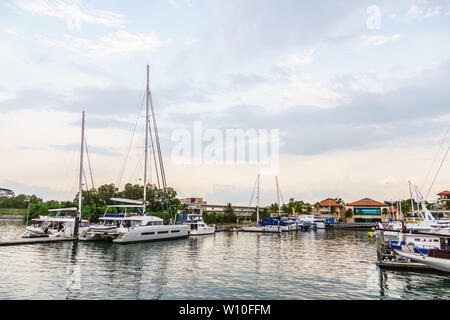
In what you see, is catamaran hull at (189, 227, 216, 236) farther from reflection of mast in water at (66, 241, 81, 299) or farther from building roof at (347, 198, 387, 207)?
building roof at (347, 198, 387, 207)

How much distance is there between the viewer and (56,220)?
52.2m

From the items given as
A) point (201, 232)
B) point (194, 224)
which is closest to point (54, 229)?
point (194, 224)

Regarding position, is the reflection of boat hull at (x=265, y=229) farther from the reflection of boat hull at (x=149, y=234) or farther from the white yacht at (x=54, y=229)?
the white yacht at (x=54, y=229)

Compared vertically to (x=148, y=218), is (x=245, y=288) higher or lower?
lower

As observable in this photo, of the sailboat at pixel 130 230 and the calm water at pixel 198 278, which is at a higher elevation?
the sailboat at pixel 130 230

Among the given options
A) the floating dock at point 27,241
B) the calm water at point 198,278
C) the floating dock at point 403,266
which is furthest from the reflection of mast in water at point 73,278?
the floating dock at point 403,266

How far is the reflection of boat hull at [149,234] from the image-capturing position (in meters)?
44.8

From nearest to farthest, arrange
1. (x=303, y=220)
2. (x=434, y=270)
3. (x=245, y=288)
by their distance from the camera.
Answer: (x=245, y=288), (x=434, y=270), (x=303, y=220)

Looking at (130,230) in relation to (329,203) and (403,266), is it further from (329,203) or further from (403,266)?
(329,203)

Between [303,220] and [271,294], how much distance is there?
323 feet

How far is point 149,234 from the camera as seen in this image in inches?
1893

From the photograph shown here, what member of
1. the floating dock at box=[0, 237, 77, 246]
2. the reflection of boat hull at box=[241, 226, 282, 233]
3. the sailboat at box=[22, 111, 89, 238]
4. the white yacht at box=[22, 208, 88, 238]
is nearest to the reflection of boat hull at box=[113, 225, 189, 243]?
the floating dock at box=[0, 237, 77, 246]
